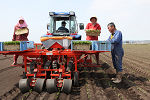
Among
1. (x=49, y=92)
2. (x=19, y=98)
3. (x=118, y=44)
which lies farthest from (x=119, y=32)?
(x=19, y=98)

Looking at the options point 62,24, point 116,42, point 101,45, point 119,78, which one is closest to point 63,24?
point 62,24

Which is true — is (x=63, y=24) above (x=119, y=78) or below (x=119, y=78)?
above

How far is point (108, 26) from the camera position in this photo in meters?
5.54

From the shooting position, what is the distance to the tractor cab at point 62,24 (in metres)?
7.00

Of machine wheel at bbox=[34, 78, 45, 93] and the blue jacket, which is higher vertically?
the blue jacket

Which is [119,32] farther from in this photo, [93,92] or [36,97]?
[36,97]

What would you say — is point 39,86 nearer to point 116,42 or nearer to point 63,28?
point 116,42

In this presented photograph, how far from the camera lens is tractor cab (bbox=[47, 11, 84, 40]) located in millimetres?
6996

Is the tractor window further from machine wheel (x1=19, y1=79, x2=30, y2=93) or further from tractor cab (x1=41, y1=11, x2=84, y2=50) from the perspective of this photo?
machine wheel (x1=19, y1=79, x2=30, y2=93)

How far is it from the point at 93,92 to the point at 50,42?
2.33 meters

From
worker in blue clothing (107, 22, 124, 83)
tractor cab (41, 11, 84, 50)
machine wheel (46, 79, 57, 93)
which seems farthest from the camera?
tractor cab (41, 11, 84, 50)

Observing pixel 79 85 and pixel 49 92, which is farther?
pixel 79 85

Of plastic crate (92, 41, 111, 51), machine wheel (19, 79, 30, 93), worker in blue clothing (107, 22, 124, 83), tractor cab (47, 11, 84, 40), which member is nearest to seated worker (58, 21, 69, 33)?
tractor cab (47, 11, 84, 40)

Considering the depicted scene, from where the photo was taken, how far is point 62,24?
23.8ft
